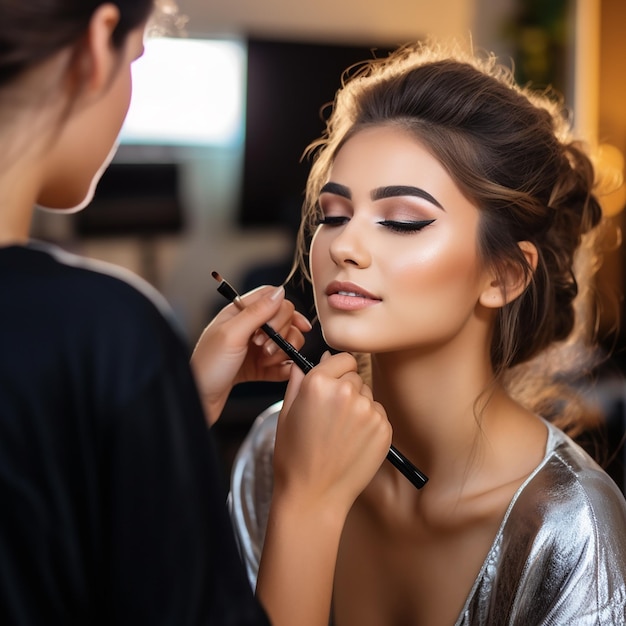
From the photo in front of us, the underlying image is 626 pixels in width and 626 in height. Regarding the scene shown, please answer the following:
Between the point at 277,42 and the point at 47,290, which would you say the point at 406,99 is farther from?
the point at 277,42

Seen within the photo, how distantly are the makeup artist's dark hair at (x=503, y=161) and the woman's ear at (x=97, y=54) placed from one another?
52cm

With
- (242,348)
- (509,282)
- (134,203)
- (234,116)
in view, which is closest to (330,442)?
(242,348)

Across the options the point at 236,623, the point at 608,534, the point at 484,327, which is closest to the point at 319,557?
the point at 236,623

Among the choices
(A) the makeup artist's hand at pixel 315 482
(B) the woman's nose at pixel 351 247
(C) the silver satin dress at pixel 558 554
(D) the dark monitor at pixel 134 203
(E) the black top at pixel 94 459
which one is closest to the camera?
(E) the black top at pixel 94 459

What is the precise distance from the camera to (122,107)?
25.9 inches

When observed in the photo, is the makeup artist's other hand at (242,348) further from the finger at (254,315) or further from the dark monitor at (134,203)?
the dark monitor at (134,203)

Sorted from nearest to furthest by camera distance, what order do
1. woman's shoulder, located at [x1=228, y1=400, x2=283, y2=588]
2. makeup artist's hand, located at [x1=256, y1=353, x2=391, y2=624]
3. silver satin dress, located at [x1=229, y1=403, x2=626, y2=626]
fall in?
1. makeup artist's hand, located at [x1=256, y1=353, x2=391, y2=624]
2. silver satin dress, located at [x1=229, y1=403, x2=626, y2=626]
3. woman's shoulder, located at [x1=228, y1=400, x2=283, y2=588]

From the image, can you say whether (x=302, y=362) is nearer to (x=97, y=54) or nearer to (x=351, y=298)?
(x=351, y=298)

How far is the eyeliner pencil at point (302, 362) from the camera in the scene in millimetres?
911

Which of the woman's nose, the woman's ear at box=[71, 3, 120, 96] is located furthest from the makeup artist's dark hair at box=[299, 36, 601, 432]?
the woman's ear at box=[71, 3, 120, 96]

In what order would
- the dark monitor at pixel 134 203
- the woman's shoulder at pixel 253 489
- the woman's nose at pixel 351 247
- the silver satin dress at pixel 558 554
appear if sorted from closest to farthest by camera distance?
the silver satin dress at pixel 558 554
the woman's nose at pixel 351 247
the woman's shoulder at pixel 253 489
the dark monitor at pixel 134 203

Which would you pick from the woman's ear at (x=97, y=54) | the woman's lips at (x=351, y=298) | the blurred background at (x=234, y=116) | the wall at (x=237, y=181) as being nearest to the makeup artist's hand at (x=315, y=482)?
the woman's lips at (x=351, y=298)

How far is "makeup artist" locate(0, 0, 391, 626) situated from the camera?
0.52 meters

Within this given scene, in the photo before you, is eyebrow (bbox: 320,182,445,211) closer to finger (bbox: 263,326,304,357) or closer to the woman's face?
the woman's face
